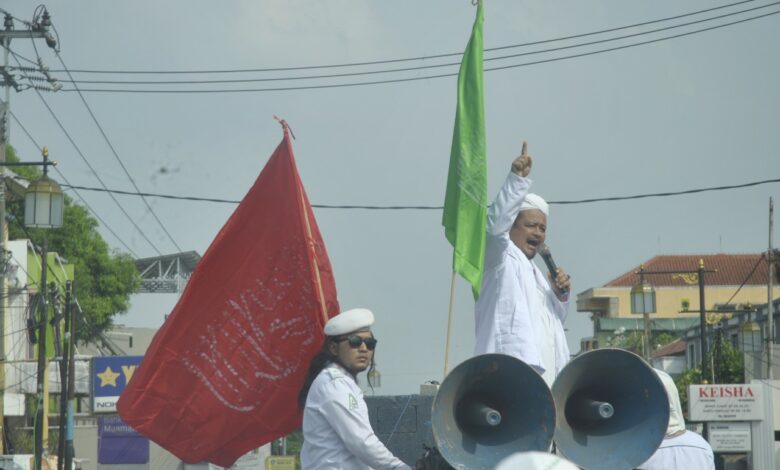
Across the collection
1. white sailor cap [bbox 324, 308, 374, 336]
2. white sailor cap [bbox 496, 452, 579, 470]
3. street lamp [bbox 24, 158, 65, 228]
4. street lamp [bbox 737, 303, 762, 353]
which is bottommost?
white sailor cap [bbox 496, 452, 579, 470]

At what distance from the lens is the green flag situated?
23.9 ft

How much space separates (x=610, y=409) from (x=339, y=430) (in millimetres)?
1442

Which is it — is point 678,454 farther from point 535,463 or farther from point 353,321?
point 535,463

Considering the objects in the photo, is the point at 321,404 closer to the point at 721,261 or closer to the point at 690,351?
the point at 690,351

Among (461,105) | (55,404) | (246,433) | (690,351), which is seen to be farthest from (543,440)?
(690,351)

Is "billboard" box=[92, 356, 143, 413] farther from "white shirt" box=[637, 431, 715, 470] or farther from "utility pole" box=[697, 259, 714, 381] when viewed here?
"white shirt" box=[637, 431, 715, 470]

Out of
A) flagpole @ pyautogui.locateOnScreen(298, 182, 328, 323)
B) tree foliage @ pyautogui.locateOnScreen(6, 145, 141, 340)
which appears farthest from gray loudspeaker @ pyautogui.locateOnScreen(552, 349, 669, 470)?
tree foliage @ pyautogui.locateOnScreen(6, 145, 141, 340)

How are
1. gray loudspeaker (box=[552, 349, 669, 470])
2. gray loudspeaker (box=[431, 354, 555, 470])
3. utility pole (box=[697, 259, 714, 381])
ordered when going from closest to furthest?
gray loudspeaker (box=[431, 354, 555, 470]) → gray loudspeaker (box=[552, 349, 669, 470]) → utility pole (box=[697, 259, 714, 381])

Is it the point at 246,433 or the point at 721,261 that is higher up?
the point at 721,261

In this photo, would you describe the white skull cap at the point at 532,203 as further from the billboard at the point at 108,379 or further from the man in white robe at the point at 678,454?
the billboard at the point at 108,379

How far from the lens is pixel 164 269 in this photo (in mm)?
78562

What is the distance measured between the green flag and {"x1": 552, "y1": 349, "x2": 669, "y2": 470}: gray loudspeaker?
883 mm

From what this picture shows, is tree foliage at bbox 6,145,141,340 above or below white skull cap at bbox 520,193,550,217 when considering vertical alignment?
above

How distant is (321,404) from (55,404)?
167 ft
